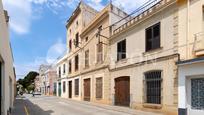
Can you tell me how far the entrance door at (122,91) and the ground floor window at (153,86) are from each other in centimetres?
333

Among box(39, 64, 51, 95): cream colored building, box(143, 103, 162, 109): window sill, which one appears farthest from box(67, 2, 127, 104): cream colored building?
box(39, 64, 51, 95): cream colored building

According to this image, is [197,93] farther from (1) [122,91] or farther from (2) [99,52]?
(2) [99,52]

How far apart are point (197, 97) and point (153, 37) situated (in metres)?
5.60

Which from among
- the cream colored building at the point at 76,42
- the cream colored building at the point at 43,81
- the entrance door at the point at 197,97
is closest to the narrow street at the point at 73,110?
the entrance door at the point at 197,97

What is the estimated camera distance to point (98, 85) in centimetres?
2948

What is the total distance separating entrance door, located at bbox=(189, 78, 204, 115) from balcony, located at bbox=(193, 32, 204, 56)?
1394mm

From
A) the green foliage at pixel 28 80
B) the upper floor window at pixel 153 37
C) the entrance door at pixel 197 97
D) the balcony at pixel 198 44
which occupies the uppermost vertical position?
the upper floor window at pixel 153 37

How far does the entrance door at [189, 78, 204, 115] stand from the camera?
14.4 metres

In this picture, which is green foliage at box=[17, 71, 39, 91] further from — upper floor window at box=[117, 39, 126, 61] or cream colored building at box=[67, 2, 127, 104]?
upper floor window at box=[117, 39, 126, 61]

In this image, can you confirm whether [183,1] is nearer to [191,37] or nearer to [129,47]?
[191,37]

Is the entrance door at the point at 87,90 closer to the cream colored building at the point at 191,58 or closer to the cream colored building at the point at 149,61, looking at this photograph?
the cream colored building at the point at 149,61

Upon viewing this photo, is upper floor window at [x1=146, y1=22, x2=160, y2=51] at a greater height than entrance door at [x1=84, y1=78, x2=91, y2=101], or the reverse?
upper floor window at [x1=146, y1=22, x2=160, y2=51]

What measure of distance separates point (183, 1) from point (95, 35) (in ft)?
52.2

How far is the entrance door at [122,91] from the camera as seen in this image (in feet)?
74.3
